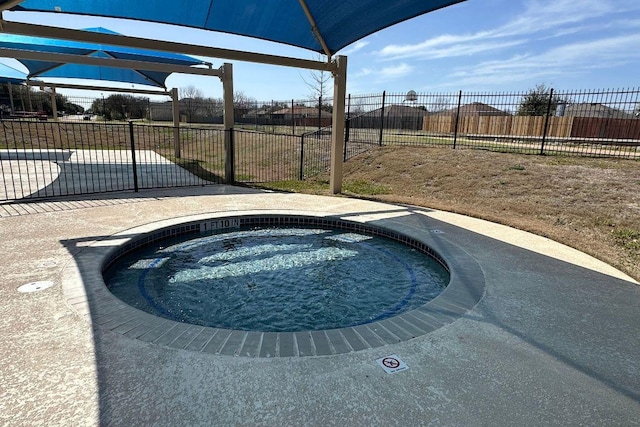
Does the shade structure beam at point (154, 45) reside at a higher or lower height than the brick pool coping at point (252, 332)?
higher

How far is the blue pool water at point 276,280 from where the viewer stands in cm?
334

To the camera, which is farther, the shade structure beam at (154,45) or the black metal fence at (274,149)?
the black metal fence at (274,149)

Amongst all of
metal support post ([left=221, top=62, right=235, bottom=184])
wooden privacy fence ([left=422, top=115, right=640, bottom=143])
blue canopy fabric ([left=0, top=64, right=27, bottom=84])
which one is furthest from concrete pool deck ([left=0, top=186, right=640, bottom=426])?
wooden privacy fence ([left=422, top=115, right=640, bottom=143])

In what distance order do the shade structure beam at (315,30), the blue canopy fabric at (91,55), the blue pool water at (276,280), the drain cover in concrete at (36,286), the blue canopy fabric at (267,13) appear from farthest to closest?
the blue canopy fabric at (91,55), the shade structure beam at (315,30), the blue canopy fabric at (267,13), the blue pool water at (276,280), the drain cover in concrete at (36,286)

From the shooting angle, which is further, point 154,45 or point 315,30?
point 315,30

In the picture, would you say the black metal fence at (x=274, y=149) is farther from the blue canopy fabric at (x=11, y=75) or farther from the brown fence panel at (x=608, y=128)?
the blue canopy fabric at (x=11, y=75)

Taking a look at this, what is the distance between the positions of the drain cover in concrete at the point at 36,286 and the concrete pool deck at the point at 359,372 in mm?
67

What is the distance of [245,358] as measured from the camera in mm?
2207

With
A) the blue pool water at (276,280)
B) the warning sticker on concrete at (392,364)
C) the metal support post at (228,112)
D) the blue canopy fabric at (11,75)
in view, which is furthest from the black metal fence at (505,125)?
the blue canopy fabric at (11,75)

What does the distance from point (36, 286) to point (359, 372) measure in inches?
119

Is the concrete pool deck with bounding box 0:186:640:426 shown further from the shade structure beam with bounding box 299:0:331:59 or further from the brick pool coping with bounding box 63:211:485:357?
the shade structure beam with bounding box 299:0:331:59

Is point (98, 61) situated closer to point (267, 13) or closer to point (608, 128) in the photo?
point (267, 13)

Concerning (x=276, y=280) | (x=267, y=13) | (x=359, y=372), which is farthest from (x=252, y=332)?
(x=267, y=13)

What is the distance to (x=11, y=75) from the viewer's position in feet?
52.1
